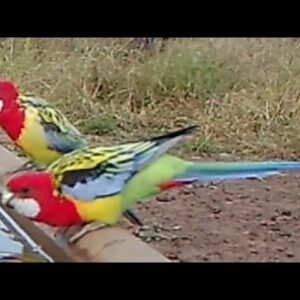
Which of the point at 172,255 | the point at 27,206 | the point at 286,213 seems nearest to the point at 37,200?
the point at 27,206

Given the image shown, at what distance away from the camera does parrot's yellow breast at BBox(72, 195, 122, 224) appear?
3.22ft

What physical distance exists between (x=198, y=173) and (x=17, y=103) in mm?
394

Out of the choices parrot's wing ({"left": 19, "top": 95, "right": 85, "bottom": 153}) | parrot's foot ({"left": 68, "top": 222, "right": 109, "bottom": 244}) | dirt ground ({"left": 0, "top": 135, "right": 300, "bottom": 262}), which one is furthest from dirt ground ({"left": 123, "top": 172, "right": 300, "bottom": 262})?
parrot's foot ({"left": 68, "top": 222, "right": 109, "bottom": 244})

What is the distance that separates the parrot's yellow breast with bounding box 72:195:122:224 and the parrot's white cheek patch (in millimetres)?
55

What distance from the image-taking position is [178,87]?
287 cm

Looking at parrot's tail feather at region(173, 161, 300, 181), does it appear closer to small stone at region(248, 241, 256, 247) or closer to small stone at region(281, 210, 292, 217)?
small stone at region(248, 241, 256, 247)

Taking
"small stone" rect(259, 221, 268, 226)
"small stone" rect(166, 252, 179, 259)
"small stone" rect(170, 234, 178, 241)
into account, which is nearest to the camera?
"small stone" rect(166, 252, 179, 259)

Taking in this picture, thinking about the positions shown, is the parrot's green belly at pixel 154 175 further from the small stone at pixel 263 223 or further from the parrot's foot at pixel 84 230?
the small stone at pixel 263 223

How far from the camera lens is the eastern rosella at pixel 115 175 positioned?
962mm

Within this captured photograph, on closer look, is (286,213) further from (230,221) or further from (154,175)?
(154,175)

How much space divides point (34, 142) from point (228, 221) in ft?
1.96

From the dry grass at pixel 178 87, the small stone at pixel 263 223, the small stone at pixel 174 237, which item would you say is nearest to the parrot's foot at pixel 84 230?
the small stone at pixel 174 237
